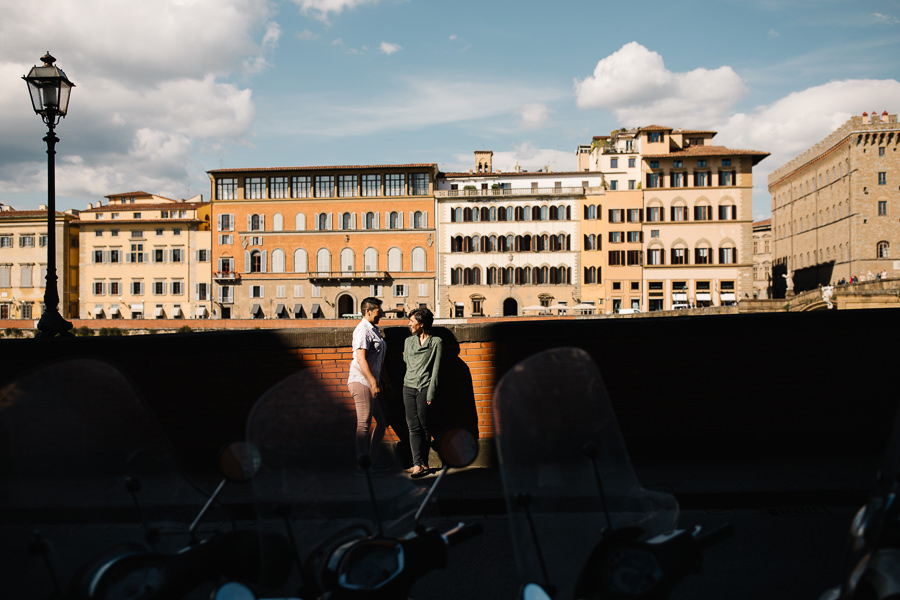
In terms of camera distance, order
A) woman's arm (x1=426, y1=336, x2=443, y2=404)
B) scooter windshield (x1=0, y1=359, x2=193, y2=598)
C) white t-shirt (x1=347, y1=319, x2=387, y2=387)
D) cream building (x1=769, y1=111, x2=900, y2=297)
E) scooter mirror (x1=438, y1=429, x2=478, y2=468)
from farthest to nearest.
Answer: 1. cream building (x1=769, y1=111, x2=900, y2=297)
2. woman's arm (x1=426, y1=336, x2=443, y2=404)
3. white t-shirt (x1=347, y1=319, x2=387, y2=387)
4. scooter mirror (x1=438, y1=429, x2=478, y2=468)
5. scooter windshield (x1=0, y1=359, x2=193, y2=598)

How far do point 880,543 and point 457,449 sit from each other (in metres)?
1.31

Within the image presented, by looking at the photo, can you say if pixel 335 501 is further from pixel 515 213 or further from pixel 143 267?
pixel 143 267

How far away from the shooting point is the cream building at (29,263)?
228 feet

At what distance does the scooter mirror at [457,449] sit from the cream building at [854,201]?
69997 millimetres

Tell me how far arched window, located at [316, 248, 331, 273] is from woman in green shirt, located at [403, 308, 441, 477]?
60.0 m

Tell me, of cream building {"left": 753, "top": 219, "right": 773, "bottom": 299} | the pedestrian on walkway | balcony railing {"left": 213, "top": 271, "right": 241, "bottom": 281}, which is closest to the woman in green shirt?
the pedestrian on walkway

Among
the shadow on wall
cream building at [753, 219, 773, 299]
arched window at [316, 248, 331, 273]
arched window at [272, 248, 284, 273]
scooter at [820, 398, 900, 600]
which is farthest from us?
cream building at [753, 219, 773, 299]

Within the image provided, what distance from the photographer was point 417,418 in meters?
6.22

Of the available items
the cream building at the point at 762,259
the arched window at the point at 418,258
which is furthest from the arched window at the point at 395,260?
the cream building at the point at 762,259

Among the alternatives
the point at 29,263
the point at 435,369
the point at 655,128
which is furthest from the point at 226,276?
the point at 435,369

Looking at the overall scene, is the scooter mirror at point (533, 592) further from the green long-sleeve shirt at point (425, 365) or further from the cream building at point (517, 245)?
the cream building at point (517, 245)

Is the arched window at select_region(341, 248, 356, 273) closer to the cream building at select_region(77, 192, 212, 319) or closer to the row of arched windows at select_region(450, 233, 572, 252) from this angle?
the row of arched windows at select_region(450, 233, 572, 252)

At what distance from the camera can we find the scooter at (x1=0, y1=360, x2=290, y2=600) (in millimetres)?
1916

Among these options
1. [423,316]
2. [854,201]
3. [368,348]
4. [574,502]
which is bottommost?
[574,502]
